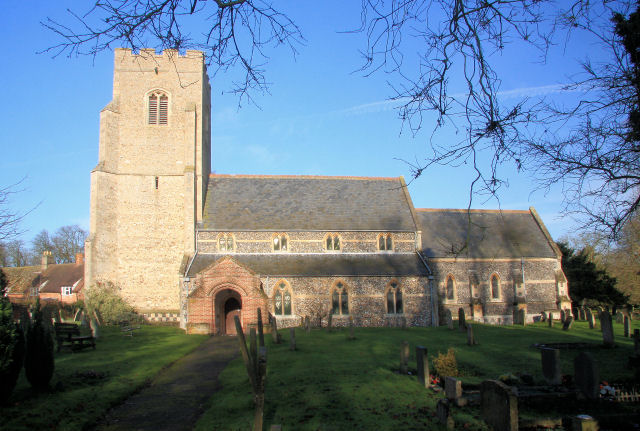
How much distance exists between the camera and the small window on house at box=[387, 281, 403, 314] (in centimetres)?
2739

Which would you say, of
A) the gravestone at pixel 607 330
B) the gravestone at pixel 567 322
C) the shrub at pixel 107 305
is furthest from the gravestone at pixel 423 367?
the shrub at pixel 107 305

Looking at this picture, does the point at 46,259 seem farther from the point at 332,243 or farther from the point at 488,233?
the point at 488,233

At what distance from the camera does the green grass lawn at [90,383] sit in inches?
359

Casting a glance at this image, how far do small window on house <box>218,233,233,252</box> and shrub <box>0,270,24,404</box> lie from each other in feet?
58.3

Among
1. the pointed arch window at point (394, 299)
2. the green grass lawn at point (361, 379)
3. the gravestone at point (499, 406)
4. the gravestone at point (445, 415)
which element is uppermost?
the pointed arch window at point (394, 299)

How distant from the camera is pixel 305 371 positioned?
42.8 ft

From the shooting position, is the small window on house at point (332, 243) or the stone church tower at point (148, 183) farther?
the small window on house at point (332, 243)

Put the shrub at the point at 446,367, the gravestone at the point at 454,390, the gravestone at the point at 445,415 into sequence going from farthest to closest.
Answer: the shrub at the point at 446,367 < the gravestone at the point at 454,390 < the gravestone at the point at 445,415

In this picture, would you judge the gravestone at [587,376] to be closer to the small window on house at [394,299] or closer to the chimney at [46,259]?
the small window on house at [394,299]

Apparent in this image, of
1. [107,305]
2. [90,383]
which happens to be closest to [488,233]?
[107,305]

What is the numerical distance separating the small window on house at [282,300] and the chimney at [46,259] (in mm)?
39492

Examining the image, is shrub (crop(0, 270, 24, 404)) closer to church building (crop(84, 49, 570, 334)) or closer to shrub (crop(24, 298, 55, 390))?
shrub (crop(24, 298, 55, 390))

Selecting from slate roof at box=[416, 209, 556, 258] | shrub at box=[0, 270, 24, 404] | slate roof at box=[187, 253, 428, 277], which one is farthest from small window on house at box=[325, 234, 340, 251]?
shrub at box=[0, 270, 24, 404]

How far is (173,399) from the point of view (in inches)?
437
